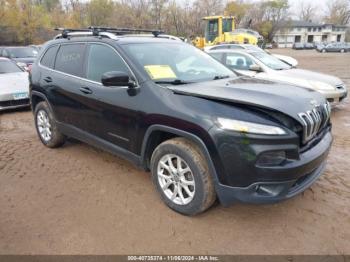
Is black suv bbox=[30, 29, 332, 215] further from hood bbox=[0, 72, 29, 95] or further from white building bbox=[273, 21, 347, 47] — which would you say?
white building bbox=[273, 21, 347, 47]

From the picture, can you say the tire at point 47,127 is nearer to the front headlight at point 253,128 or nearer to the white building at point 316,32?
the front headlight at point 253,128

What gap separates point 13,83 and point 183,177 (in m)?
6.48

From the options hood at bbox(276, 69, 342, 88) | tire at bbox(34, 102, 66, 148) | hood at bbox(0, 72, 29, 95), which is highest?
hood at bbox(276, 69, 342, 88)

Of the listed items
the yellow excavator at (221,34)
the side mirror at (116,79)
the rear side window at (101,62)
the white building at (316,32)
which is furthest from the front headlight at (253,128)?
the white building at (316,32)

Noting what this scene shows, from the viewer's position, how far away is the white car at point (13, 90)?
739 centimetres

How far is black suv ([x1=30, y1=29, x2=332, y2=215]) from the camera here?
8.50 feet

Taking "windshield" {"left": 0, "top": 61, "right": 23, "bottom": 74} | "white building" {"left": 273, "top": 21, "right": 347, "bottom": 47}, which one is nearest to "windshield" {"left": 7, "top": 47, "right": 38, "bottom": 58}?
"windshield" {"left": 0, "top": 61, "right": 23, "bottom": 74}

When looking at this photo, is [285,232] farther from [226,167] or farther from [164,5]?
[164,5]

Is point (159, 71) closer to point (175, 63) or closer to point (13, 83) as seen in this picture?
point (175, 63)

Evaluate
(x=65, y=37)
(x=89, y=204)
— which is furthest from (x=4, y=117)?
(x=89, y=204)

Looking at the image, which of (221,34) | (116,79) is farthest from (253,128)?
(221,34)

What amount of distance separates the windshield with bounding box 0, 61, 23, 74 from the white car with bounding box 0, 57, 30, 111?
0.02m

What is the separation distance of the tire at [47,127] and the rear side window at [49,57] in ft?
2.07

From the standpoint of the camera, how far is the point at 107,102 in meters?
3.58
